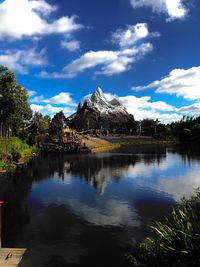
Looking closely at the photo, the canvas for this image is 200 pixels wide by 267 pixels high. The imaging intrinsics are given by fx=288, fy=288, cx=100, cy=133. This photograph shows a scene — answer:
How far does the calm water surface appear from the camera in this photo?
16.6 meters

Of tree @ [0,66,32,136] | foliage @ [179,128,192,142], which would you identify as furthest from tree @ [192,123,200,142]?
tree @ [0,66,32,136]

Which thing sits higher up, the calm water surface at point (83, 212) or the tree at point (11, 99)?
the tree at point (11, 99)

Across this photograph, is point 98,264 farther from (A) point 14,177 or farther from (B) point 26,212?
(A) point 14,177

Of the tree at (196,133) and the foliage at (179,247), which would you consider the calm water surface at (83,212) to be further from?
the tree at (196,133)

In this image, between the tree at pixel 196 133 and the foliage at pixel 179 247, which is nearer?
the foliage at pixel 179 247

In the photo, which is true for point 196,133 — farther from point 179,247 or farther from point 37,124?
point 179,247

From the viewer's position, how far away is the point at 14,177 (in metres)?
42.7

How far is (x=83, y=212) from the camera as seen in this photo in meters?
24.3

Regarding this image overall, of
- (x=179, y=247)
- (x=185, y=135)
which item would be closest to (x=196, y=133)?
(x=185, y=135)

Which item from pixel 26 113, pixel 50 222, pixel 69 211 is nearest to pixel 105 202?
pixel 69 211

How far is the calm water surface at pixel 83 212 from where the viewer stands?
16.6 metres

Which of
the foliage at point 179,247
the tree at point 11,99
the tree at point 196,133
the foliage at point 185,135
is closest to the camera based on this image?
the foliage at point 179,247

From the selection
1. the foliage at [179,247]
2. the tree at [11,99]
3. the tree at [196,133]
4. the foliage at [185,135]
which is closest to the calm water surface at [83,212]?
the foliage at [179,247]

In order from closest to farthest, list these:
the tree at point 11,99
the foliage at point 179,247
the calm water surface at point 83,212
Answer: the foliage at point 179,247 < the calm water surface at point 83,212 < the tree at point 11,99
